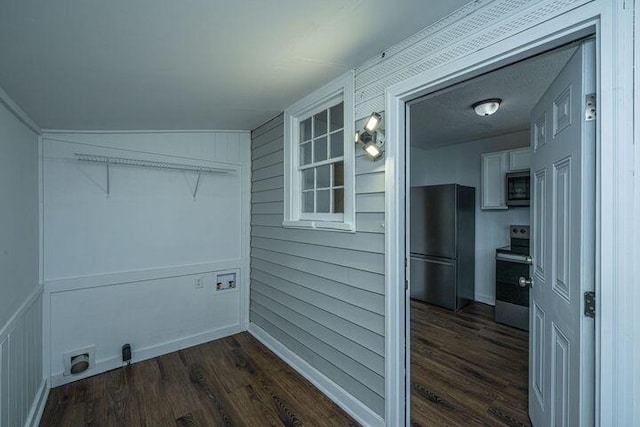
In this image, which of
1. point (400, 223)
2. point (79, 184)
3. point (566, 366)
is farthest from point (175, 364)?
point (566, 366)

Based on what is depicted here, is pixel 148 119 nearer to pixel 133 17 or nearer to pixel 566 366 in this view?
pixel 133 17

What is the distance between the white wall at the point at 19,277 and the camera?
5.09 feet

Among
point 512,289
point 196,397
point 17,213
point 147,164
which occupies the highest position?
point 147,164

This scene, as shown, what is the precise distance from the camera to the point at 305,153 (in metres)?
2.76

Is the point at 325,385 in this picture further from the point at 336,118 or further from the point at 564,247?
the point at 336,118

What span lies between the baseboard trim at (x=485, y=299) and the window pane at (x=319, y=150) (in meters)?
3.52

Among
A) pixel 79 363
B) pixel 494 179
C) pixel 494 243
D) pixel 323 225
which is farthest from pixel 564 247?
pixel 79 363

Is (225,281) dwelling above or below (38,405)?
above

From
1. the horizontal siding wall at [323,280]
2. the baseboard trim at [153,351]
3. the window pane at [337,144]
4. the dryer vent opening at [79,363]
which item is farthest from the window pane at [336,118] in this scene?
the dryer vent opening at [79,363]

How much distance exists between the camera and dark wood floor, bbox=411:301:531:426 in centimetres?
204

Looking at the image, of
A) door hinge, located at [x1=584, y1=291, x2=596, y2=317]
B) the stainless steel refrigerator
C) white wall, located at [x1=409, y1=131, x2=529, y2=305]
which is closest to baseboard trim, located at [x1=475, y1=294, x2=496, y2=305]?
white wall, located at [x1=409, y1=131, x2=529, y2=305]

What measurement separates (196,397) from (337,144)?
2.34 metres

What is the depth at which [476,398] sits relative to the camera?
220 cm

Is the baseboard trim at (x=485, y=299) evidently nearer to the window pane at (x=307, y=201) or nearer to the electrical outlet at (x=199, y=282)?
the window pane at (x=307, y=201)
